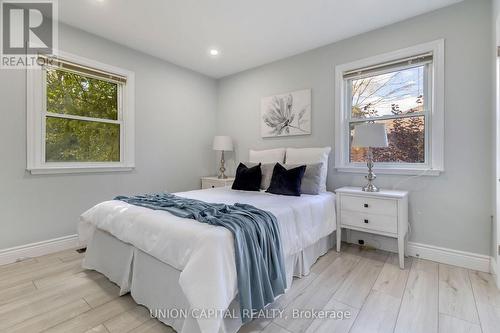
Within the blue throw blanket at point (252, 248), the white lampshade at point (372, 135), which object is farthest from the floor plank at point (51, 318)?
the white lampshade at point (372, 135)

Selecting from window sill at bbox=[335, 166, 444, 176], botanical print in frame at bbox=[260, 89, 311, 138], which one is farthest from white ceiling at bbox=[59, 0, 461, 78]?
window sill at bbox=[335, 166, 444, 176]

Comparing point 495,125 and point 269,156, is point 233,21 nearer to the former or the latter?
point 269,156

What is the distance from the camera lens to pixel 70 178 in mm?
2768

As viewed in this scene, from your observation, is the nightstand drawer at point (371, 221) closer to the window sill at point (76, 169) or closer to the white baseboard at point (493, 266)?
the white baseboard at point (493, 266)

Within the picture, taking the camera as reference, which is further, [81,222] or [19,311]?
[81,222]

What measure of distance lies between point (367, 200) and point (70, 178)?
3.29 m

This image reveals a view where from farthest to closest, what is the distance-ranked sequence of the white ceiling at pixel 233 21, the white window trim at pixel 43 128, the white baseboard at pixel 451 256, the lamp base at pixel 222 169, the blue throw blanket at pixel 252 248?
1. the lamp base at pixel 222 169
2. the white window trim at pixel 43 128
3. the white ceiling at pixel 233 21
4. the white baseboard at pixel 451 256
5. the blue throw blanket at pixel 252 248

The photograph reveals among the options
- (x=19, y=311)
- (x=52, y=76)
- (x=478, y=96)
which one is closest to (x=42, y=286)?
(x=19, y=311)

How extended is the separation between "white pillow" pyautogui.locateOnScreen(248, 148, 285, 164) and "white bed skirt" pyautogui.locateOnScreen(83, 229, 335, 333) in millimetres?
1243

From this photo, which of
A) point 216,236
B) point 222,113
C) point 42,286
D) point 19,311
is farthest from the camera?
point 222,113

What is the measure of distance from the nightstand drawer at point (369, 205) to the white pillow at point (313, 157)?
13.7 inches

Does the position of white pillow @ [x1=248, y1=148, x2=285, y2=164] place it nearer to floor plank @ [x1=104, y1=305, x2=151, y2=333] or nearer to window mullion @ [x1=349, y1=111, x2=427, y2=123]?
window mullion @ [x1=349, y1=111, x2=427, y2=123]

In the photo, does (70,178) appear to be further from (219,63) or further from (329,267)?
(329,267)

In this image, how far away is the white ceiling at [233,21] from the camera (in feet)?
7.70
